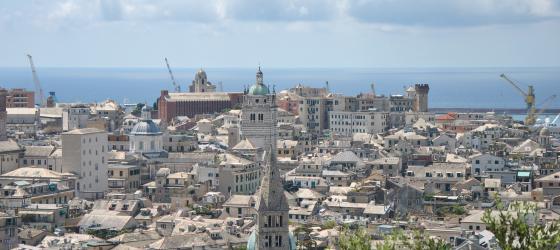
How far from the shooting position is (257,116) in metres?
99.1

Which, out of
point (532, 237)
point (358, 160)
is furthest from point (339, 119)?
point (532, 237)

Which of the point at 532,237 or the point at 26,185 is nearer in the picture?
the point at 532,237

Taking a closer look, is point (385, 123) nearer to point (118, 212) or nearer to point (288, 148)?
point (288, 148)

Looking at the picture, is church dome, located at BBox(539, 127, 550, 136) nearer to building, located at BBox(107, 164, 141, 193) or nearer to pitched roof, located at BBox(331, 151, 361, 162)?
pitched roof, located at BBox(331, 151, 361, 162)

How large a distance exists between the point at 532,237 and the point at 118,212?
42.0 m

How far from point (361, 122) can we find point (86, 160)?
153ft

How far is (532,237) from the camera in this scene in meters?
29.1

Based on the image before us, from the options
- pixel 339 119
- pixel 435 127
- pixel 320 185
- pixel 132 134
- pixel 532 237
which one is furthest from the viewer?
pixel 339 119

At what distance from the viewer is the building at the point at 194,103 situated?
451 ft

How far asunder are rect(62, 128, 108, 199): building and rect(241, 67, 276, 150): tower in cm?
1651

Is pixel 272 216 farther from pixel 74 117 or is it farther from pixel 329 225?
pixel 74 117

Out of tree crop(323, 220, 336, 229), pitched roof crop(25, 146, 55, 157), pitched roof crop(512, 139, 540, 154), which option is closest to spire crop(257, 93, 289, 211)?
tree crop(323, 220, 336, 229)

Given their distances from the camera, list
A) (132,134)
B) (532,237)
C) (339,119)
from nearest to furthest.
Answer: (532,237)
(132,134)
(339,119)

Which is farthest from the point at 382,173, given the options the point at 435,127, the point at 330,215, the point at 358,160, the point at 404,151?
the point at 435,127
